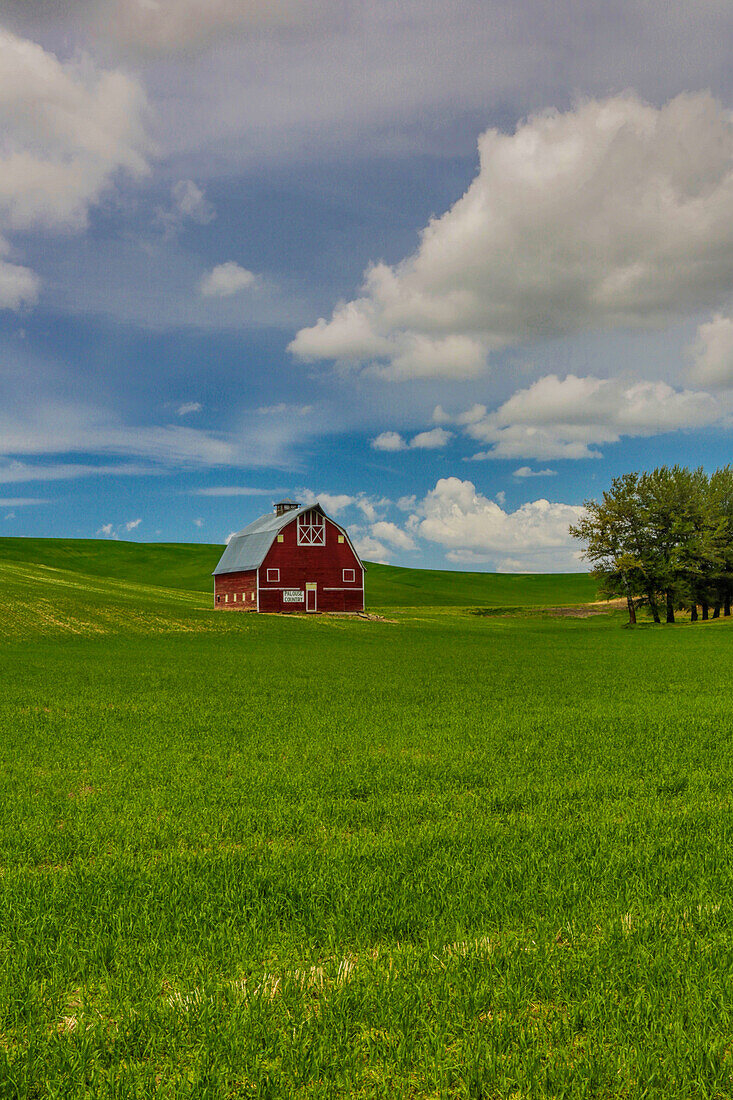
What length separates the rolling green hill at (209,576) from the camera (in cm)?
13225

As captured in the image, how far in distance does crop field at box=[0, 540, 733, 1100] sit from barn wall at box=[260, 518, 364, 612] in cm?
5540

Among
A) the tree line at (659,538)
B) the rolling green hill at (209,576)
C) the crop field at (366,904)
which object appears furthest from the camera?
the rolling green hill at (209,576)

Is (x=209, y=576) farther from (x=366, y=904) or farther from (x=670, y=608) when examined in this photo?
(x=366, y=904)

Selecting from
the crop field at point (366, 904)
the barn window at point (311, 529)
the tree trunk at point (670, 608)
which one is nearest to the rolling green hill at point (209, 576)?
the barn window at point (311, 529)

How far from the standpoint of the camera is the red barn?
72.4 m

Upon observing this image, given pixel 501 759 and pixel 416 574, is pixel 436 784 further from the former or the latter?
pixel 416 574

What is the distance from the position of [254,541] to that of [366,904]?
72.0m

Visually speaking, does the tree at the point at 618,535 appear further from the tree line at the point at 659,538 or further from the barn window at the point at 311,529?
the barn window at the point at 311,529

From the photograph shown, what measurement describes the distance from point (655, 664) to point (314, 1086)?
29.7m

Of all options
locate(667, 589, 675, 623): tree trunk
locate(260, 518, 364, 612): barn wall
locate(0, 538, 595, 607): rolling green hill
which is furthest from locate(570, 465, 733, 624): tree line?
locate(0, 538, 595, 607): rolling green hill

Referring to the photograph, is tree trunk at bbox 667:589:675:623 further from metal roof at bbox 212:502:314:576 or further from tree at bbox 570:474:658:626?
metal roof at bbox 212:502:314:576

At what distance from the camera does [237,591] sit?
7669cm

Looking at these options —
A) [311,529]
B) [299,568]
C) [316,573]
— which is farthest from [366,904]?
[311,529]

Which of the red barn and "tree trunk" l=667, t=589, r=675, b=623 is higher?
the red barn
